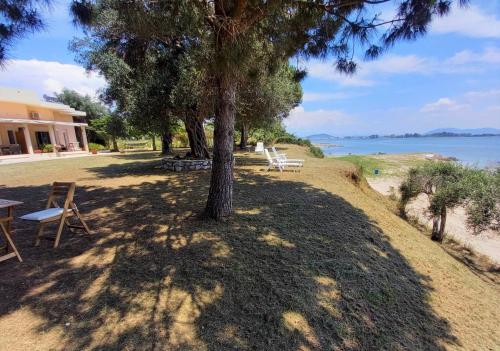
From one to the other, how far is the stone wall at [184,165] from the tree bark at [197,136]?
646 mm

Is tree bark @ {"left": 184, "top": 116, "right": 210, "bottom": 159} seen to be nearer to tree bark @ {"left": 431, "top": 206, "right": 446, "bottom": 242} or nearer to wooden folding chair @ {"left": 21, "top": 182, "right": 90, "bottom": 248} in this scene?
wooden folding chair @ {"left": 21, "top": 182, "right": 90, "bottom": 248}

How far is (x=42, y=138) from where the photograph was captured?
73.5 ft

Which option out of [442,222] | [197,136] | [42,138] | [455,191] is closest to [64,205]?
[197,136]

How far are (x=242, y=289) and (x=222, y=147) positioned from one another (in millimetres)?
2322

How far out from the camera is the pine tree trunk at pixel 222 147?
418cm

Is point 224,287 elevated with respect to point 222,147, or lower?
lower

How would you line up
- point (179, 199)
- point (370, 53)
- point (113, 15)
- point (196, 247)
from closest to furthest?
point (196, 247)
point (370, 53)
point (179, 199)
point (113, 15)

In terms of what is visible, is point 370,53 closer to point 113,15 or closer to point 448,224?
point 113,15

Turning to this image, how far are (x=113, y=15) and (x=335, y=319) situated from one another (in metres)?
9.40

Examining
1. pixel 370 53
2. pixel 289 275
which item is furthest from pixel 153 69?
pixel 289 275

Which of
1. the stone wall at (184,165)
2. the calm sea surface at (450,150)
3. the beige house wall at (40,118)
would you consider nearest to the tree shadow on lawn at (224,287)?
the stone wall at (184,165)

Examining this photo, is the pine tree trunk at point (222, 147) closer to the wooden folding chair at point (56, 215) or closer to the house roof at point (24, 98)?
the wooden folding chair at point (56, 215)

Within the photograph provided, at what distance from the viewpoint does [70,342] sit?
199cm

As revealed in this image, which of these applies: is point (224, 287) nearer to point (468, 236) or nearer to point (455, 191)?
point (455, 191)
